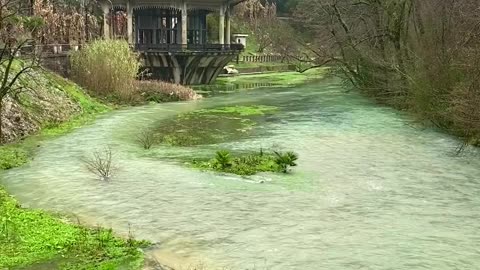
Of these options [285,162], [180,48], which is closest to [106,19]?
[180,48]

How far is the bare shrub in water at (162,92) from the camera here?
111 ft

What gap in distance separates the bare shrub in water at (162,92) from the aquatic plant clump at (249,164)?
1836 centimetres

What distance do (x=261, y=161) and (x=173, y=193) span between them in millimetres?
3477

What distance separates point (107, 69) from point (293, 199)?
22.2 meters

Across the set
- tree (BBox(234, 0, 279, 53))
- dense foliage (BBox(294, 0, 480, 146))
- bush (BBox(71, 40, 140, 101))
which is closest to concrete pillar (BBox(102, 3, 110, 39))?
bush (BBox(71, 40, 140, 101))

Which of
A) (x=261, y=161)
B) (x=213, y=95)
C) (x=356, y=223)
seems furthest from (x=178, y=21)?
(x=356, y=223)

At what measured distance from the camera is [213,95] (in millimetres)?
38656

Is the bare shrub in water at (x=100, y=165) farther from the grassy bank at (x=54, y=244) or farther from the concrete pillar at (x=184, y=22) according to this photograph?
the concrete pillar at (x=184, y=22)

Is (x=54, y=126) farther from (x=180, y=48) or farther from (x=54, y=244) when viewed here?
(x=180, y=48)

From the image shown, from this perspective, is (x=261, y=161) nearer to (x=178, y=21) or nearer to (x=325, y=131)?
(x=325, y=131)

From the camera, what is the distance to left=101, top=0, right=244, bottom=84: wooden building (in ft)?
136

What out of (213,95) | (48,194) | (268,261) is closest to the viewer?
(268,261)

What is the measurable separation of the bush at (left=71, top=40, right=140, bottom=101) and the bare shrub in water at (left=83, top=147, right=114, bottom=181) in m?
14.9

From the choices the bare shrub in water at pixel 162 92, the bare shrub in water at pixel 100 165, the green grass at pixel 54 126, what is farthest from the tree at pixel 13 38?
the bare shrub in water at pixel 162 92
